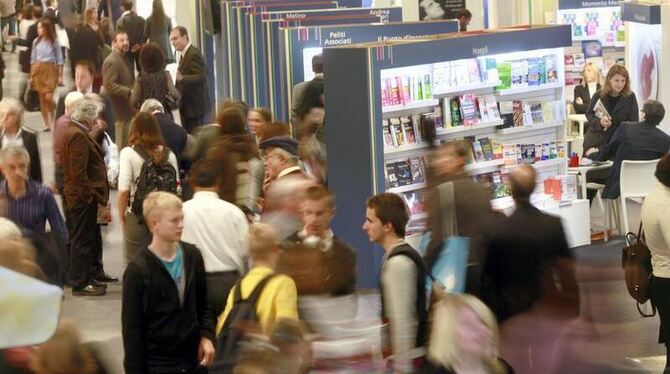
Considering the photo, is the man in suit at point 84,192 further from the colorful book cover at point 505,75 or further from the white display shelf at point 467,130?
the colorful book cover at point 505,75

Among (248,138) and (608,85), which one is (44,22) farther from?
(248,138)

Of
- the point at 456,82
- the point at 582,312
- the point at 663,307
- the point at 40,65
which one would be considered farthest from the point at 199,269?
the point at 40,65

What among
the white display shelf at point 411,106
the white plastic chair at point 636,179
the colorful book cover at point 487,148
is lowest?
the white plastic chair at point 636,179

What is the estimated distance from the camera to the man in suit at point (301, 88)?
501 inches

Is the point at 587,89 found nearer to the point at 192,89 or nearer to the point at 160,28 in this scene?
the point at 192,89

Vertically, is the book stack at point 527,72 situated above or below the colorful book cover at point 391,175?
above

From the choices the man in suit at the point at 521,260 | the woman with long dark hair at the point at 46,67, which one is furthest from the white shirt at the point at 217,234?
the woman with long dark hair at the point at 46,67

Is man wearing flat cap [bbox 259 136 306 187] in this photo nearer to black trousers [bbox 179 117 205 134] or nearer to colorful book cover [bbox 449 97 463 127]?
colorful book cover [bbox 449 97 463 127]

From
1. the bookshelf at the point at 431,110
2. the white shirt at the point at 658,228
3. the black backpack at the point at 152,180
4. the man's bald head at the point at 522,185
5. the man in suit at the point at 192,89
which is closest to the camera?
the man's bald head at the point at 522,185

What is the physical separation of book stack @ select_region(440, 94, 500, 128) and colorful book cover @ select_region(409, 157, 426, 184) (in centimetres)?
45

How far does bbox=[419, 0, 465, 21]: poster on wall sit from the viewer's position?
19.7 meters

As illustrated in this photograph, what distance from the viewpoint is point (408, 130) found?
1103cm

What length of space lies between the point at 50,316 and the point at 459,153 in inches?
154

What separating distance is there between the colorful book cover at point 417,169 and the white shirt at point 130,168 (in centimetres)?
248
